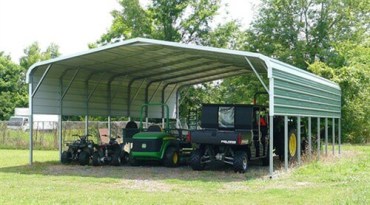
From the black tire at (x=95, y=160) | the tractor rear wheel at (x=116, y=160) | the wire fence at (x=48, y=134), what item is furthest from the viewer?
the wire fence at (x=48, y=134)

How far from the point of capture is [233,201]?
8992 millimetres

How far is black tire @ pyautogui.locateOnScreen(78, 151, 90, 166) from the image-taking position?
15.9m

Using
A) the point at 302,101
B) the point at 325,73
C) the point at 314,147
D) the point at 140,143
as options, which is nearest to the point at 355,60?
the point at 325,73

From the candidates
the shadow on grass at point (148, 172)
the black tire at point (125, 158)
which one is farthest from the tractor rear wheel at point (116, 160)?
the black tire at point (125, 158)

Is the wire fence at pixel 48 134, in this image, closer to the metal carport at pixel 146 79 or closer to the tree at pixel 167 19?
the metal carport at pixel 146 79

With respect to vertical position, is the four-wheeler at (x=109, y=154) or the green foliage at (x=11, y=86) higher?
the green foliage at (x=11, y=86)

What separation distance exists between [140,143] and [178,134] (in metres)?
1.52

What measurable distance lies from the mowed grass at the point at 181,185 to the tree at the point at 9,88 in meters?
31.6

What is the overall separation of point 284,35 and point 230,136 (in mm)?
20791

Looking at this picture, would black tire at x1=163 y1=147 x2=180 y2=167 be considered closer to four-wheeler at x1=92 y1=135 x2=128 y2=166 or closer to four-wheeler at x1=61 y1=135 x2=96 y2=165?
four-wheeler at x1=92 y1=135 x2=128 y2=166

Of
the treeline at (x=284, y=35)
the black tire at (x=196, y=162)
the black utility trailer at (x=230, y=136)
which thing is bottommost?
the black tire at (x=196, y=162)

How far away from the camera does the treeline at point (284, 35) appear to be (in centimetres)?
3047

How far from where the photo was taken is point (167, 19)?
114ft

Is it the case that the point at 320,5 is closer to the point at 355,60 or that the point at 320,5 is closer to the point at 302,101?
the point at 355,60
